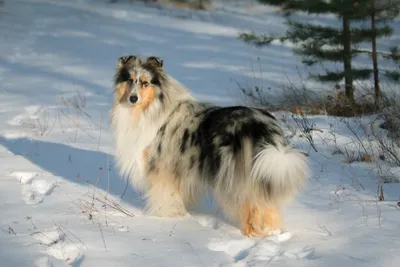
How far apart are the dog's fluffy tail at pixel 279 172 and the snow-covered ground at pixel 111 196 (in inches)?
14.7

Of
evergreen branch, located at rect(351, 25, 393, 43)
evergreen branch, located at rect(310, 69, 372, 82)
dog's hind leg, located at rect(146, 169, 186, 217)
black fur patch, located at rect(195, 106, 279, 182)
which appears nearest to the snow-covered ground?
dog's hind leg, located at rect(146, 169, 186, 217)

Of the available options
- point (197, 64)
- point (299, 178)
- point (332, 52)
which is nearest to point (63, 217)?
point (299, 178)

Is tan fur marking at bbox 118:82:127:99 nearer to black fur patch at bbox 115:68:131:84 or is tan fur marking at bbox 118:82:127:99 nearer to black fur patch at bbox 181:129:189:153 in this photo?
black fur patch at bbox 115:68:131:84

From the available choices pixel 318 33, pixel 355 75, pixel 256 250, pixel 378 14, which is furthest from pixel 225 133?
pixel 378 14

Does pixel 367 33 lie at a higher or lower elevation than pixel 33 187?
higher

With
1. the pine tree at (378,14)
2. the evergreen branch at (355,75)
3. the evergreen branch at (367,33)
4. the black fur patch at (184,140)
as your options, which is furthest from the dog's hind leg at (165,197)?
the evergreen branch at (367,33)

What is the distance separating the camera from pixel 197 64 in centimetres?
1250

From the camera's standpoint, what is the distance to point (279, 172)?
3.59 metres

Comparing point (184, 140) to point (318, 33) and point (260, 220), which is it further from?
point (318, 33)

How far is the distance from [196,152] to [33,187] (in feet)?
6.18

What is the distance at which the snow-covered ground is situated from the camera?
11.5 ft

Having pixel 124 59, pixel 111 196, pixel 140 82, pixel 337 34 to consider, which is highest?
pixel 337 34

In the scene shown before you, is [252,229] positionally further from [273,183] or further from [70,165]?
[70,165]

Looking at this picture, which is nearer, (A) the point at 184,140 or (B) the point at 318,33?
(A) the point at 184,140
